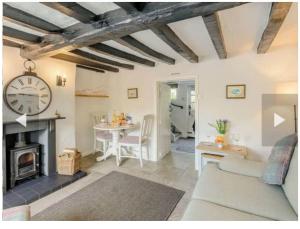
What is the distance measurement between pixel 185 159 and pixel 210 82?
184 cm

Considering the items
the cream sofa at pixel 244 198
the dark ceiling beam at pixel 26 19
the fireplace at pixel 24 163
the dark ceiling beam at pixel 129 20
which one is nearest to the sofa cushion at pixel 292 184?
the cream sofa at pixel 244 198

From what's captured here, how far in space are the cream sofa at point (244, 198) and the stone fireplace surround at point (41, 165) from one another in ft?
7.07

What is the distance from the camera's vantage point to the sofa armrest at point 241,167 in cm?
187

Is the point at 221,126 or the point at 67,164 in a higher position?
the point at 221,126

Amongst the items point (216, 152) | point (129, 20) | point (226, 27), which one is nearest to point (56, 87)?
point (129, 20)

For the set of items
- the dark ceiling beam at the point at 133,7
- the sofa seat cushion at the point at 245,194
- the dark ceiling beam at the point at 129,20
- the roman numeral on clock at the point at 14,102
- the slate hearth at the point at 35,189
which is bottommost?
the slate hearth at the point at 35,189

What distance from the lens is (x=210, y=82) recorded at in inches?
128

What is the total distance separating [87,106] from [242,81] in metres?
3.38

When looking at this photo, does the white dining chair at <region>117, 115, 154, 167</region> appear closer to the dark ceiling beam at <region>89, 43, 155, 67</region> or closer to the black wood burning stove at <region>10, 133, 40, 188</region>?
the dark ceiling beam at <region>89, 43, 155, 67</region>

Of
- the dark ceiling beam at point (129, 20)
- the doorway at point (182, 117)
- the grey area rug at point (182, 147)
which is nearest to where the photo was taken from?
the dark ceiling beam at point (129, 20)

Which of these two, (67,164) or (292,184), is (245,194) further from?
(67,164)

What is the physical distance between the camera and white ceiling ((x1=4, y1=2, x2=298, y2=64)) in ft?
5.14

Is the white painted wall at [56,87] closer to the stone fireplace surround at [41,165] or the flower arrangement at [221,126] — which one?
the stone fireplace surround at [41,165]

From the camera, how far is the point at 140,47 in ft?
8.02
